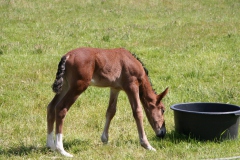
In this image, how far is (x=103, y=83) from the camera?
689 centimetres

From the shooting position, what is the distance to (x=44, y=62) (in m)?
12.4

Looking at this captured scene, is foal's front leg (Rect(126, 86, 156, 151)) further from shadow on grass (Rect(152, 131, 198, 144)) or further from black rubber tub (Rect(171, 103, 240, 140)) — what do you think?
black rubber tub (Rect(171, 103, 240, 140))

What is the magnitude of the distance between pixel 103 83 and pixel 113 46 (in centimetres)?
782

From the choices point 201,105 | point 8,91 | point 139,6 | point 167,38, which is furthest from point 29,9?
point 201,105

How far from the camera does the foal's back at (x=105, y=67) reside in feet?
21.6

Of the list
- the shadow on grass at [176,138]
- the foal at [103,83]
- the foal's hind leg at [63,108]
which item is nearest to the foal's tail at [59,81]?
the foal at [103,83]

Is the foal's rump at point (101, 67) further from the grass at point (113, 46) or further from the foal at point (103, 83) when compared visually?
the grass at point (113, 46)

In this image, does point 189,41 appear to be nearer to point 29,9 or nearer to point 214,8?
point 29,9

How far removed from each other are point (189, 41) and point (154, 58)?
2.58 m

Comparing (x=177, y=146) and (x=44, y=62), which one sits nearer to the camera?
(x=177, y=146)

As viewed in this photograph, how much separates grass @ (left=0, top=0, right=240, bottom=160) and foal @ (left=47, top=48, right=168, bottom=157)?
28cm

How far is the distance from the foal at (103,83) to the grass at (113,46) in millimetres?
285

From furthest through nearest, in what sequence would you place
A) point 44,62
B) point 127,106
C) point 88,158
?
1. point 44,62
2. point 127,106
3. point 88,158

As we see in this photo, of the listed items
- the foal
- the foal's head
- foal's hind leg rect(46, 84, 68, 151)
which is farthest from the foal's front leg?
foal's hind leg rect(46, 84, 68, 151)
